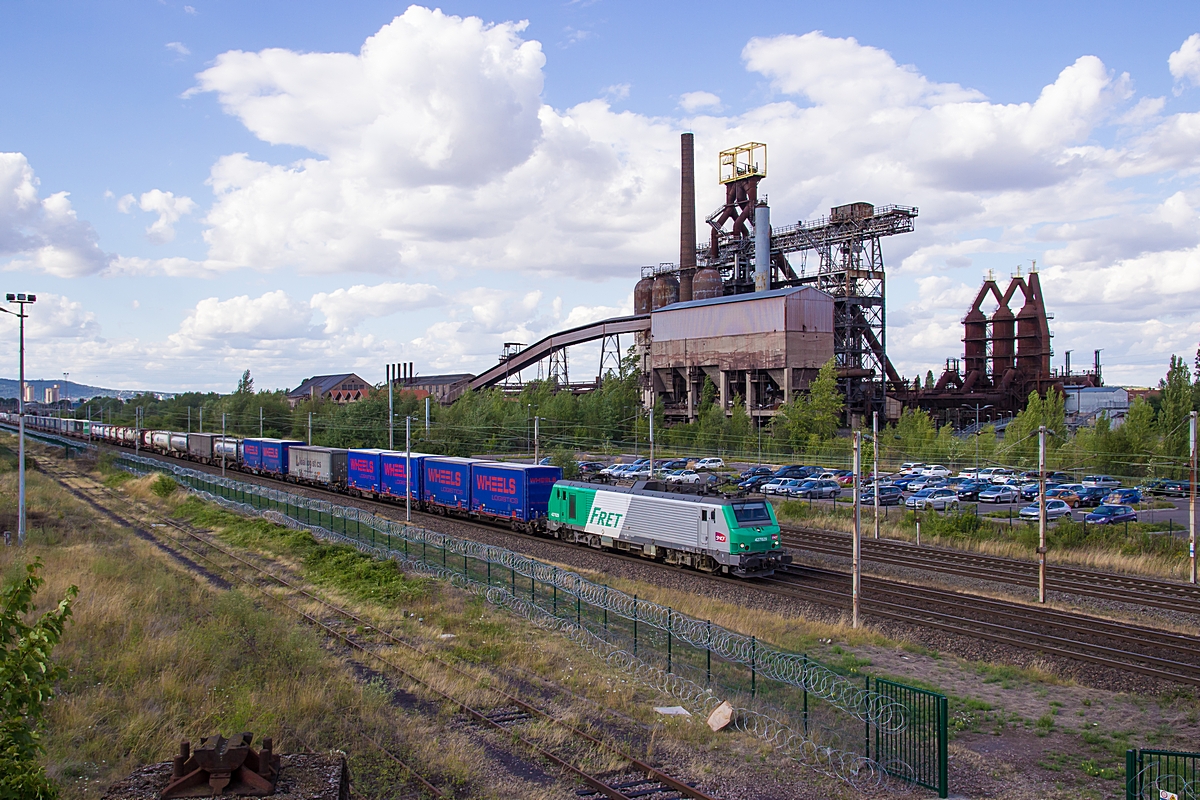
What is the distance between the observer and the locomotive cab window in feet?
Result: 87.5

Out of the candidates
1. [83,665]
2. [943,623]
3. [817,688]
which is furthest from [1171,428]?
[83,665]

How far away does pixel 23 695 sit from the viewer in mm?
5902

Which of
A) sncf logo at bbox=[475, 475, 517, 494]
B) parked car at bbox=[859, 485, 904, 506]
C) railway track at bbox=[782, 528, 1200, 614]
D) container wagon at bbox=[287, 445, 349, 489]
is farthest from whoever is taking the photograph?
container wagon at bbox=[287, 445, 349, 489]

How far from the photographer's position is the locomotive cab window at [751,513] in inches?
1050

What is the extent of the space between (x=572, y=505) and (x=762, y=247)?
59317 mm

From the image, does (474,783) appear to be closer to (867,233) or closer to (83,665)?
(83,665)

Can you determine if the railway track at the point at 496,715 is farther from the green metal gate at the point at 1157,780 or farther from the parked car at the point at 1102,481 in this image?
the parked car at the point at 1102,481

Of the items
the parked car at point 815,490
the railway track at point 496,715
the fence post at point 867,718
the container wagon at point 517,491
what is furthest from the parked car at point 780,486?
the fence post at point 867,718

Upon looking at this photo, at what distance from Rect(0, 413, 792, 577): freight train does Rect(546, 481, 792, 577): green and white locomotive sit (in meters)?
0.04

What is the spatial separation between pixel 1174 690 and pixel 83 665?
22742mm

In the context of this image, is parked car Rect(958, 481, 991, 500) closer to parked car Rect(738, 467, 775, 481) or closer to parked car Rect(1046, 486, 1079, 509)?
parked car Rect(1046, 486, 1079, 509)

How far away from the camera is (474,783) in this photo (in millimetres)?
11711

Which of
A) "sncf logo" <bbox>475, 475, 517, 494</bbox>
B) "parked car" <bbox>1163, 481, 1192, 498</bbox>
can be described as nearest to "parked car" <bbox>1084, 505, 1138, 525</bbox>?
"parked car" <bbox>1163, 481, 1192, 498</bbox>

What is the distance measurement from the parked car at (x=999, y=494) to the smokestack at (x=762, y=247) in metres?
39.5
